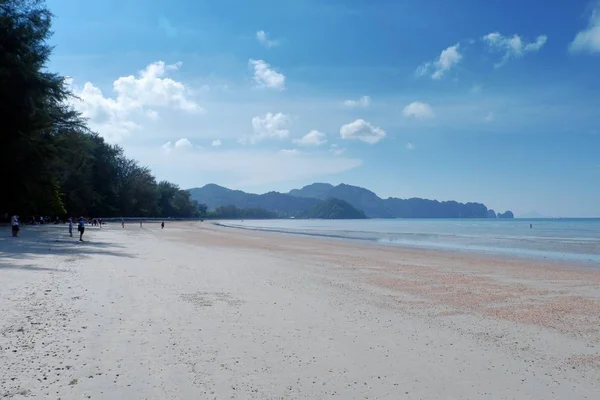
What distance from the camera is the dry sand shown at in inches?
208

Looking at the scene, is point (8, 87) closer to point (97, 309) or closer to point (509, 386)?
point (97, 309)

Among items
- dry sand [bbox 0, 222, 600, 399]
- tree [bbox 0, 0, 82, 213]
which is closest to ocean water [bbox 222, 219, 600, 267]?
dry sand [bbox 0, 222, 600, 399]

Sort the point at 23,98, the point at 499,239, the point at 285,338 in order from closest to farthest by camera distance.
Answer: the point at 285,338 → the point at 23,98 → the point at 499,239

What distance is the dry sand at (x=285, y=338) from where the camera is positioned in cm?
528

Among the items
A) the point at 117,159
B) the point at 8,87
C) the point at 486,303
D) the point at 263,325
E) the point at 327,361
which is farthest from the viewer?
the point at 117,159

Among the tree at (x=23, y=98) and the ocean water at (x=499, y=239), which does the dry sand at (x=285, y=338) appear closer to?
the ocean water at (x=499, y=239)

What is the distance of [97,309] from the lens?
8711 mm

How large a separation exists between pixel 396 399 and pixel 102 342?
4059 millimetres

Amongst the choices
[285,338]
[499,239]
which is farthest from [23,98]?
[499,239]

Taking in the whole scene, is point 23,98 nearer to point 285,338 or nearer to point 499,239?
point 285,338

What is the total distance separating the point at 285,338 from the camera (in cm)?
736

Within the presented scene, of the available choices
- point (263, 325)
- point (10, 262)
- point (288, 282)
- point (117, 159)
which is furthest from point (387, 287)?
point (117, 159)

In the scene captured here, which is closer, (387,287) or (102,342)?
(102,342)

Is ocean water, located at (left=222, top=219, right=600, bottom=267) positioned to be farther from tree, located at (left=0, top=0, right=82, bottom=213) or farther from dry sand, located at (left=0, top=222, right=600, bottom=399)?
tree, located at (left=0, top=0, right=82, bottom=213)
